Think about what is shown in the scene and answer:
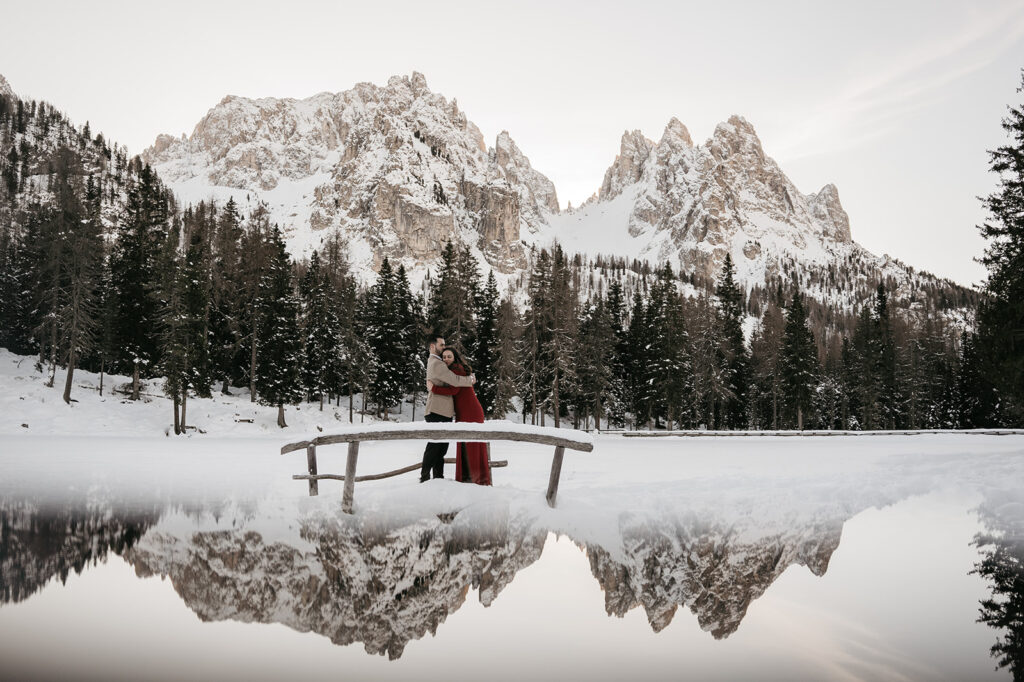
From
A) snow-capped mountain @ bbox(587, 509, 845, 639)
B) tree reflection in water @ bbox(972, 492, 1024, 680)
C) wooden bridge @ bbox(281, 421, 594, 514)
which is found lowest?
snow-capped mountain @ bbox(587, 509, 845, 639)

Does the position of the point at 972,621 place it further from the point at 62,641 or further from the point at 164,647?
the point at 62,641

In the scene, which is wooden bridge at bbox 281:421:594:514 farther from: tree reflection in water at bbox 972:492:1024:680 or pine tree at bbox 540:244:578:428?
pine tree at bbox 540:244:578:428

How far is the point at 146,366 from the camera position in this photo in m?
46.6

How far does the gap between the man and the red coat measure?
0.38 ft

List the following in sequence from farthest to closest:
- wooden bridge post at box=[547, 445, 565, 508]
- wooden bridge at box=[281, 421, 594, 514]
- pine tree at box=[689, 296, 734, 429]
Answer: pine tree at box=[689, 296, 734, 429] < wooden bridge post at box=[547, 445, 565, 508] < wooden bridge at box=[281, 421, 594, 514]

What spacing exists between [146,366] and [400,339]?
1913 centimetres

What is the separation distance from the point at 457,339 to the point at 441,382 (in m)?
32.2

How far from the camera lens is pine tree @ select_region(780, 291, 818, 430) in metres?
60.0

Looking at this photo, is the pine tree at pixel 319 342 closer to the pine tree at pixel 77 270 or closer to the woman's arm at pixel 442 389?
the pine tree at pixel 77 270

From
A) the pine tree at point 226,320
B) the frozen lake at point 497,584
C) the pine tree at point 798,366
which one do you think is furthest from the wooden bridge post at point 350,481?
the pine tree at point 798,366

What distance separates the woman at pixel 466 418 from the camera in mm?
9422

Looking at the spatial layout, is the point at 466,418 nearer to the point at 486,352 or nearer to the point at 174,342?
the point at 174,342

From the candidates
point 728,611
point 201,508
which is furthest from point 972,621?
point 201,508

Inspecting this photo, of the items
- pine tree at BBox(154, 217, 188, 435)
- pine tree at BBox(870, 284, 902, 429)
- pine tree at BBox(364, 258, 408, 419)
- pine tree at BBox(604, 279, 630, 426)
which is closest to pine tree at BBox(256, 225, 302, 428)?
pine tree at BBox(364, 258, 408, 419)
